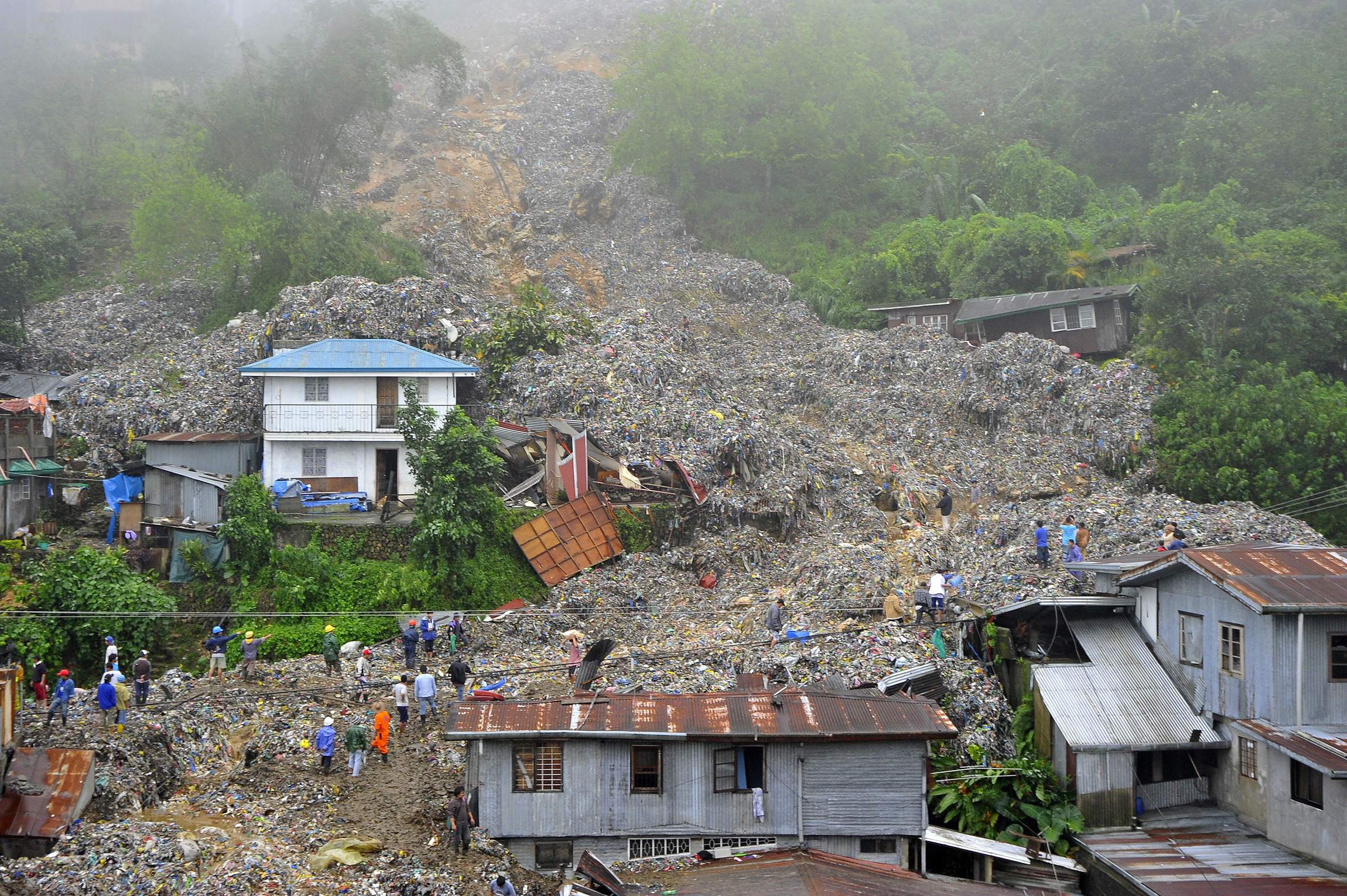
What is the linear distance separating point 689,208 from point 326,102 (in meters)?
14.7

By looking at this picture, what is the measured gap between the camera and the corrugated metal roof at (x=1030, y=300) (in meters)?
31.0

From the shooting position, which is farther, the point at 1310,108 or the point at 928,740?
the point at 1310,108

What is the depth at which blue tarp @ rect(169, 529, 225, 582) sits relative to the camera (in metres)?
22.3

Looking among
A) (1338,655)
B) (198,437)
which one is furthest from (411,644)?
(1338,655)

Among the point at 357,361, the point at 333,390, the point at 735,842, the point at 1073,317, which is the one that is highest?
the point at 1073,317

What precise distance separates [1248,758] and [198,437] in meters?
22.0

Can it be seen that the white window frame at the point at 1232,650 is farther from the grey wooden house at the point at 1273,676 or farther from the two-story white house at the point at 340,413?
the two-story white house at the point at 340,413

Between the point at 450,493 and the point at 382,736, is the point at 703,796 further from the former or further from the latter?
the point at 450,493

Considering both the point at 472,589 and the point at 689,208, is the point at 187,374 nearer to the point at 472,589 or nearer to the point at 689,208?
the point at 472,589

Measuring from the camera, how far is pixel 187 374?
28.2 meters

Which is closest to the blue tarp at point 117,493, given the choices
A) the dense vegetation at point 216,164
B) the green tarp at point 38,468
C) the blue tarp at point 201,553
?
the green tarp at point 38,468

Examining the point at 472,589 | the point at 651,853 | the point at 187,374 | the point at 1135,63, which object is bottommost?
the point at 651,853

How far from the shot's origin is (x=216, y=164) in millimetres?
38125

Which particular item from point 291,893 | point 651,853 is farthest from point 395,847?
point 651,853
